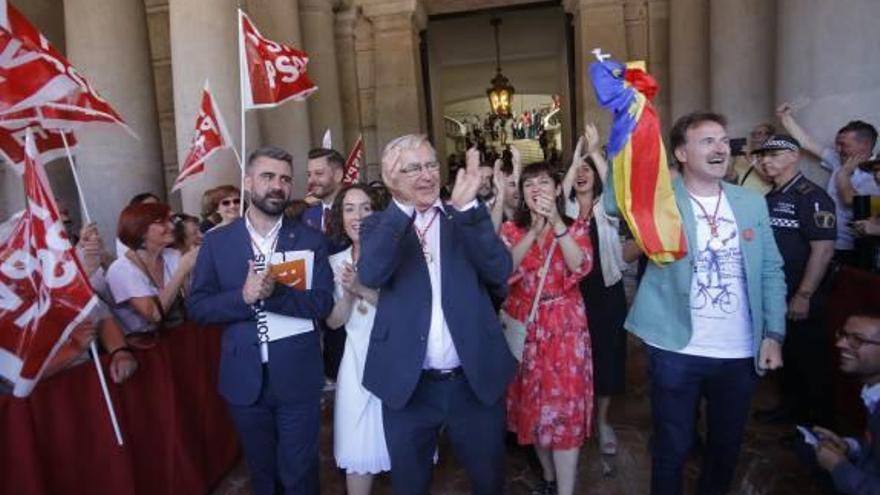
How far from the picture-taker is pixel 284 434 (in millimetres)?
2881

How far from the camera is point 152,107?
7.95 meters

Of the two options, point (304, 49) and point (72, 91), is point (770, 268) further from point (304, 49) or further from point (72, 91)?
point (304, 49)

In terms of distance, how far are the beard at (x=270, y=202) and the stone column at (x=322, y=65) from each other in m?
7.14

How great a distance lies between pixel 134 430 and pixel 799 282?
411cm

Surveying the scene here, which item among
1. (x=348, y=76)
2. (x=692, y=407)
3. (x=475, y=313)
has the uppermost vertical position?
(x=348, y=76)

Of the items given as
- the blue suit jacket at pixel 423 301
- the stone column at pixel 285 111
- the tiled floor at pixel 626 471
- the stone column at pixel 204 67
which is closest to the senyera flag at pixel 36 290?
the blue suit jacket at pixel 423 301

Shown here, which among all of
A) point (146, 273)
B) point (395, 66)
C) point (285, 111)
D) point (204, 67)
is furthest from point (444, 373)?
point (395, 66)

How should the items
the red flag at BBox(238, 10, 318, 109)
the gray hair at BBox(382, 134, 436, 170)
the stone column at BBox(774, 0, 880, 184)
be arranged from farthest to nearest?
the stone column at BBox(774, 0, 880, 184) < the red flag at BBox(238, 10, 318, 109) < the gray hair at BBox(382, 134, 436, 170)

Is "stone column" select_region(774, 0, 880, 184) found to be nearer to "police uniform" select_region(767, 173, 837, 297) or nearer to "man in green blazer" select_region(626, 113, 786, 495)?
"police uniform" select_region(767, 173, 837, 297)

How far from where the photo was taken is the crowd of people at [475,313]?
2.32 meters

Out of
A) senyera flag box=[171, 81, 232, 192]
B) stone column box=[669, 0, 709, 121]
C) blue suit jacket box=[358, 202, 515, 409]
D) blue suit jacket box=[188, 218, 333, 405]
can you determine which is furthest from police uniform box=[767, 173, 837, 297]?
stone column box=[669, 0, 709, 121]

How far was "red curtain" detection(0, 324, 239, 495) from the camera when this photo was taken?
8.45 ft

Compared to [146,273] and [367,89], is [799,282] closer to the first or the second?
[146,273]

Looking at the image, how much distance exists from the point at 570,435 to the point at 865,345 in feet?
4.49
